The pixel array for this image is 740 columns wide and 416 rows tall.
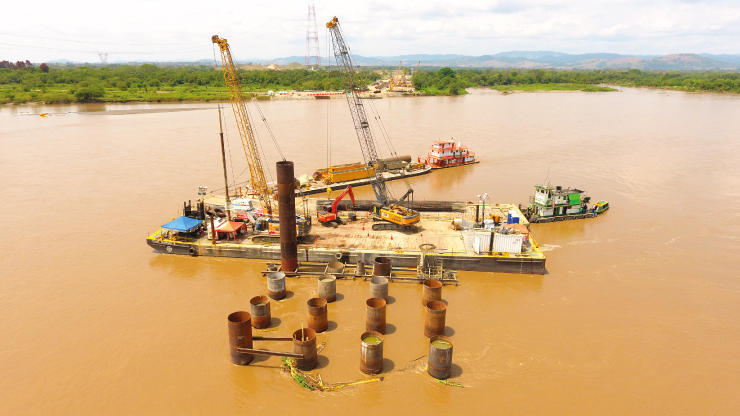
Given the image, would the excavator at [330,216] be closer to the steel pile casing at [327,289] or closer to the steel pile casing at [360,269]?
the steel pile casing at [360,269]

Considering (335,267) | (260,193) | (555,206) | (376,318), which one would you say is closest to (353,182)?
(260,193)

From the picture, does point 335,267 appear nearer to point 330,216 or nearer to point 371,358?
point 330,216

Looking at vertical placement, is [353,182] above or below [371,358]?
above

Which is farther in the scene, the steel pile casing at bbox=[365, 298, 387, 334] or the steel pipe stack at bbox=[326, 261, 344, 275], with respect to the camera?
the steel pipe stack at bbox=[326, 261, 344, 275]

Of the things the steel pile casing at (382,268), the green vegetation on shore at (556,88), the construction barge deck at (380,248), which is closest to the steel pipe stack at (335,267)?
the construction barge deck at (380,248)

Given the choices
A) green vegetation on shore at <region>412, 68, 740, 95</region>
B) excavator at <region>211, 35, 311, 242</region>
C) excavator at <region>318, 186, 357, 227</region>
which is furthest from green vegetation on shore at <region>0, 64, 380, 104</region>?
excavator at <region>318, 186, 357, 227</region>

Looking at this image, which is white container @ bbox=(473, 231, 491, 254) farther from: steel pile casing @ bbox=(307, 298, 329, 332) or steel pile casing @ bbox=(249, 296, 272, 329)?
steel pile casing @ bbox=(249, 296, 272, 329)
